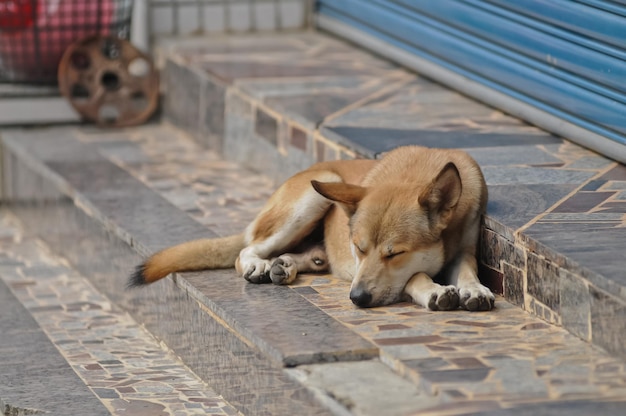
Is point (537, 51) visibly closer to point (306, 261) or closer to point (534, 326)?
point (306, 261)

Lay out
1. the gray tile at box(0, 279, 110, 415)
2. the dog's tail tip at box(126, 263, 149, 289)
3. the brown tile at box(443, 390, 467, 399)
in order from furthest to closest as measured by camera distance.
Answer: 1. the dog's tail tip at box(126, 263, 149, 289)
2. the gray tile at box(0, 279, 110, 415)
3. the brown tile at box(443, 390, 467, 399)

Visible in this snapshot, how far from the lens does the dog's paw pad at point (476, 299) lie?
480 centimetres

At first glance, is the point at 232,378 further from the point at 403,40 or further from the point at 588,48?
the point at 403,40

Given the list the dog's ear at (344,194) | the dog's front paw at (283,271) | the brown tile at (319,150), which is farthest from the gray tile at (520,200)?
the brown tile at (319,150)

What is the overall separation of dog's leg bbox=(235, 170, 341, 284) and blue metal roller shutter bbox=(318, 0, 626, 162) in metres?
1.52

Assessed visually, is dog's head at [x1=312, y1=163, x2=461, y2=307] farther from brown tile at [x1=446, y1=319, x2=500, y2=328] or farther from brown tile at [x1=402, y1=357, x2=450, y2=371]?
brown tile at [x1=402, y1=357, x2=450, y2=371]

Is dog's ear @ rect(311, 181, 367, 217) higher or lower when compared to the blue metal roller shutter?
lower

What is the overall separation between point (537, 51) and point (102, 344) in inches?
108

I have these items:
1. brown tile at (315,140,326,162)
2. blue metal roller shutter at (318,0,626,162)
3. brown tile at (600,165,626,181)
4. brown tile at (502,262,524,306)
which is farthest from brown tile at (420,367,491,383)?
brown tile at (315,140,326,162)

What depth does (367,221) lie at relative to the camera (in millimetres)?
4777

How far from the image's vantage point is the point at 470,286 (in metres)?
4.86

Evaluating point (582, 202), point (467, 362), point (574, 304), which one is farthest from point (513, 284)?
point (467, 362)

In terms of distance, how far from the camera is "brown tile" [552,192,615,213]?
5191 millimetres

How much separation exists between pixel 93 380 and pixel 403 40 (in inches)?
145
